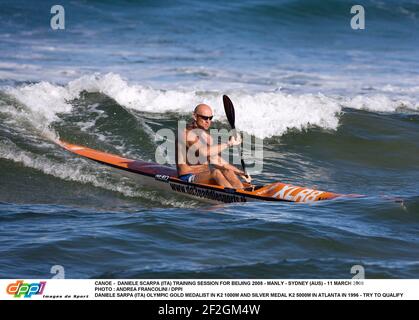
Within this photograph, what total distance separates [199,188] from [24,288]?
13.2 feet

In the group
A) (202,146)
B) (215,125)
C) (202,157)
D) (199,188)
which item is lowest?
(199,188)

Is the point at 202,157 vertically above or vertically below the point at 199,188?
above

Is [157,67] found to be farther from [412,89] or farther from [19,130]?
[19,130]

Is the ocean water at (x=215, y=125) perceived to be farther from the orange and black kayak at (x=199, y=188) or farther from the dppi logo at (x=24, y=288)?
the dppi logo at (x=24, y=288)

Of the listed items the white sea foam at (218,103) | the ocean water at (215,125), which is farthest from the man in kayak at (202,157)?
the white sea foam at (218,103)

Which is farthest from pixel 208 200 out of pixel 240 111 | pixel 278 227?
pixel 240 111

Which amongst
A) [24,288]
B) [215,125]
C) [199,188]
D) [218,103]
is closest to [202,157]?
[199,188]

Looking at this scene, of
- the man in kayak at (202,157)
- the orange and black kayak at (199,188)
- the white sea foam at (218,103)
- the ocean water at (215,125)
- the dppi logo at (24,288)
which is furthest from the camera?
the white sea foam at (218,103)

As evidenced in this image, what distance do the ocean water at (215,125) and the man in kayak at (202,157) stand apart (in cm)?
38

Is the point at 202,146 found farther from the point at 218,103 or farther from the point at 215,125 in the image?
the point at 218,103

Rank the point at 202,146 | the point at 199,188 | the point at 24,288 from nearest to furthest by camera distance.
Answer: the point at 24,288
the point at 202,146
the point at 199,188

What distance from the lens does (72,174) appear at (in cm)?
1078

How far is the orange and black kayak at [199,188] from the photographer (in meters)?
9.37

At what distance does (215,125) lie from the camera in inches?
576
